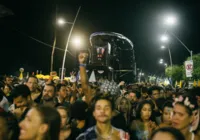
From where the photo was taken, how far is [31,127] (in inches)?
112

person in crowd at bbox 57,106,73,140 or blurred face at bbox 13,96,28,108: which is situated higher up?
blurred face at bbox 13,96,28,108

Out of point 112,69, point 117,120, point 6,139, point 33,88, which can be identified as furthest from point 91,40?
point 6,139

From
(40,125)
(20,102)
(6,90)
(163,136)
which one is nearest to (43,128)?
(40,125)

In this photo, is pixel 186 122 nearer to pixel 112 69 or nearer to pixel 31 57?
pixel 112 69

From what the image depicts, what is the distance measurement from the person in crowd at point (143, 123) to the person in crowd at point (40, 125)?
102 inches

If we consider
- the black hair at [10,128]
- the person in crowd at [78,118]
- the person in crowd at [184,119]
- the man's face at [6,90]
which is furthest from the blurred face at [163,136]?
the man's face at [6,90]

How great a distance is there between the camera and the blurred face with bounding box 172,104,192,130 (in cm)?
387

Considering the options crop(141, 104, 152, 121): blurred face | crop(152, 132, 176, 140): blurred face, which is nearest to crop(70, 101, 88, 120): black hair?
crop(141, 104, 152, 121): blurred face

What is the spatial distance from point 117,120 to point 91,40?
19.0 meters

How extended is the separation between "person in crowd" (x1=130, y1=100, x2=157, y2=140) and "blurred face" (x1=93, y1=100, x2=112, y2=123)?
136cm

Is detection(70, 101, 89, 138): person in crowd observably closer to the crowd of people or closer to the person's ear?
the crowd of people

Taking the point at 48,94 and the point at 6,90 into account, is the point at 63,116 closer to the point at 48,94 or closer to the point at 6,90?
the point at 48,94

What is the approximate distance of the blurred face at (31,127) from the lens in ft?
9.27

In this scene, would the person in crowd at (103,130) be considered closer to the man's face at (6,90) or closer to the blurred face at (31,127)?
the blurred face at (31,127)
